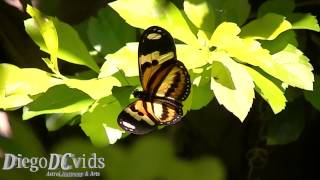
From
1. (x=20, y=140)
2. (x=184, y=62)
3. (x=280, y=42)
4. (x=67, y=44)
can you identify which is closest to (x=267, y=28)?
(x=280, y=42)

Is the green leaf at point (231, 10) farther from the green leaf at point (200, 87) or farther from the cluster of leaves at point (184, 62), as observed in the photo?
the green leaf at point (200, 87)

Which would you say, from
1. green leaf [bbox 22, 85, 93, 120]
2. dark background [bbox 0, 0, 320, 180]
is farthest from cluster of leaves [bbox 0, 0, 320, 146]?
dark background [bbox 0, 0, 320, 180]

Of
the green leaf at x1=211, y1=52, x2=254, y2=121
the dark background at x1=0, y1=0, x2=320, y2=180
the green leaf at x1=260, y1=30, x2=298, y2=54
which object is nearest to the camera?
the green leaf at x1=211, y1=52, x2=254, y2=121

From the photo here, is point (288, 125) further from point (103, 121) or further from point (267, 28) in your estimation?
point (103, 121)

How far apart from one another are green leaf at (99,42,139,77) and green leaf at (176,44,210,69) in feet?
0.15

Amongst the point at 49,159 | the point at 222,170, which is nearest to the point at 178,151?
the point at 222,170

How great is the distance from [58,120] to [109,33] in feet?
0.43

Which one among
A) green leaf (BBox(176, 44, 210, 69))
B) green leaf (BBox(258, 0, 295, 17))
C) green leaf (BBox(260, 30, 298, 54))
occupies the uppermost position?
green leaf (BBox(258, 0, 295, 17))

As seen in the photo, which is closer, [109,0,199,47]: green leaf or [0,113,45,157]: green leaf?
[109,0,199,47]: green leaf

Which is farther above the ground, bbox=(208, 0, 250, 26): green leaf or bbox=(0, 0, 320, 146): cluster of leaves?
bbox=(208, 0, 250, 26): green leaf

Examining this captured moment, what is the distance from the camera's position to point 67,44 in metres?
0.58

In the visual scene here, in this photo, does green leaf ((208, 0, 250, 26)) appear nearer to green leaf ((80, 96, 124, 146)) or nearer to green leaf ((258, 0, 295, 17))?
green leaf ((258, 0, 295, 17))

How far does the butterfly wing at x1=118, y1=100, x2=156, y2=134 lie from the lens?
53 cm

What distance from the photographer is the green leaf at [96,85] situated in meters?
0.51
